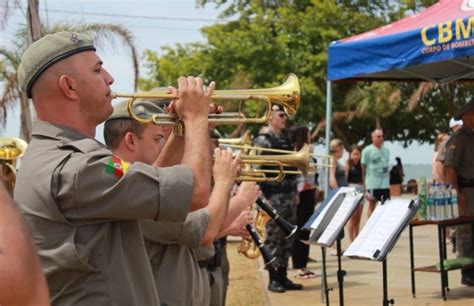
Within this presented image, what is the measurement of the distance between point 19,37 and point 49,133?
12.3 m

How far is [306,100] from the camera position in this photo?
35719 millimetres

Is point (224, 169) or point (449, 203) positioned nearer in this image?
point (224, 169)

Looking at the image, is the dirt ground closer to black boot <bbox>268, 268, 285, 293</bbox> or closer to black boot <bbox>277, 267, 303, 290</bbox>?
black boot <bbox>268, 268, 285, 293</bbox>

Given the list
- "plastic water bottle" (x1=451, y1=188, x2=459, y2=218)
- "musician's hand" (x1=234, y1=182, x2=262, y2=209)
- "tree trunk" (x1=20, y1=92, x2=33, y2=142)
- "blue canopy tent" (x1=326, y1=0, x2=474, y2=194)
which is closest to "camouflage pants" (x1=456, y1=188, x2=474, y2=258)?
"plastic water bottle" (x1=451, y1=188, x2=459, y2=218)

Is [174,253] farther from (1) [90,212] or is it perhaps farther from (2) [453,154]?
(2) [453,154]

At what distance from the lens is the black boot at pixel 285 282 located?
9.32 metres

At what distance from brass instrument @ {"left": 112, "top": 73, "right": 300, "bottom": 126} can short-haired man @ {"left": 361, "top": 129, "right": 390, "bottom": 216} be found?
351 inches

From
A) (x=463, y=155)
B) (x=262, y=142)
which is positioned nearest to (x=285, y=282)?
(x=262, y=142)

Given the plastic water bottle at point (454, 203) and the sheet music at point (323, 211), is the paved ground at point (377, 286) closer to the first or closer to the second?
the plastic water bottle at point (454, 203)

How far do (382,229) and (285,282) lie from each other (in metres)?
3.71

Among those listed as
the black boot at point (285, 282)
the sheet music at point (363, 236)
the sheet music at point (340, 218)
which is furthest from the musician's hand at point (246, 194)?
the black boot at point (285, 282)

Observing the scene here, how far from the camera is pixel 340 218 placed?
6.69 m

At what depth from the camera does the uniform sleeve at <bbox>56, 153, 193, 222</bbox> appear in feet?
8.64

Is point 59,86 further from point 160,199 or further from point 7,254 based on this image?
point 7,254
